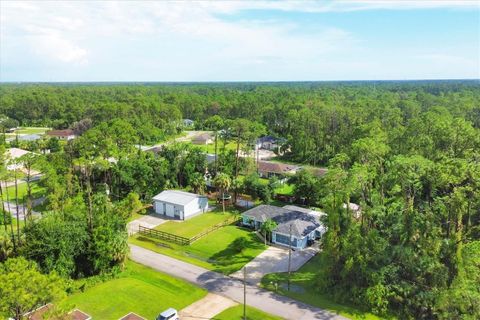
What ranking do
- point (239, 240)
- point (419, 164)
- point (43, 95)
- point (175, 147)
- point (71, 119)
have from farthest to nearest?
point (43, 95)
point (71, 119)
point (175, 147)
point (239, 240)
point (419, 164)

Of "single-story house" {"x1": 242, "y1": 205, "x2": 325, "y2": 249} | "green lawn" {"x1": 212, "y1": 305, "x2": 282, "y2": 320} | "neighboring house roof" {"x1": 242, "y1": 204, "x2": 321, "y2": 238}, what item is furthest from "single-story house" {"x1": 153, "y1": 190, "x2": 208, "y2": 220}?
"green lawn" {"x1": 212, "y1": 305, "x2": 282, "y2": 320}

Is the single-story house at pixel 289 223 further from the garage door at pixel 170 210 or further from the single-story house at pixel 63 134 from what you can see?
the single-story house at pixel 63 134

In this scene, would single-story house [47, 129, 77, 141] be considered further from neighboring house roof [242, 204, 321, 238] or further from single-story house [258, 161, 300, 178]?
neighboring house roof [242, 204, 321, 238]

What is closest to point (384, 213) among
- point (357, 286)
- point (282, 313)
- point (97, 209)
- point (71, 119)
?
point (357, 286)

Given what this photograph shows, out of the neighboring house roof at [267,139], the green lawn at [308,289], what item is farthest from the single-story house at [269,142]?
the green lawn at [308,289]

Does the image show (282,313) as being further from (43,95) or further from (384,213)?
(43,95)

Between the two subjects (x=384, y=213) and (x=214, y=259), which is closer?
(x=384, y=213)

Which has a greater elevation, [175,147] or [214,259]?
[175,147]

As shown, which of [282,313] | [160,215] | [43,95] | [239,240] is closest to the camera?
[282,313]
